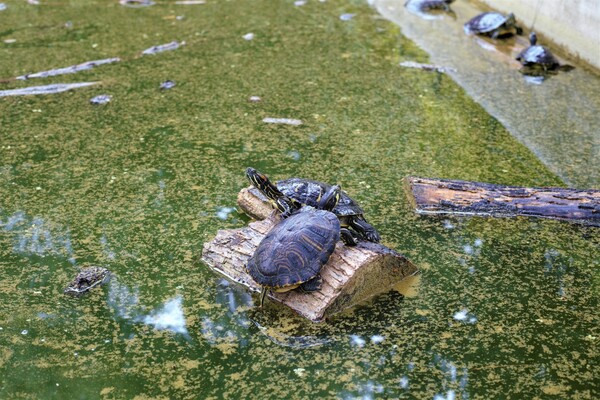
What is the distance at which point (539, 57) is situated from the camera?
5965 millimetres

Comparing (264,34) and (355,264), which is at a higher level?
(355,264)

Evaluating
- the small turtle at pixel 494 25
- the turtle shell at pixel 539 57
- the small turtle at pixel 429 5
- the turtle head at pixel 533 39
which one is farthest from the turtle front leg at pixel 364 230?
the small turtle at pixel 429 5

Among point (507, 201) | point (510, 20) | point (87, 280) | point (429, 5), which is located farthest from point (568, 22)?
point (87, 280)

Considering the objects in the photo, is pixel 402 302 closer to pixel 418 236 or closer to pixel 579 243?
pixel 418 236

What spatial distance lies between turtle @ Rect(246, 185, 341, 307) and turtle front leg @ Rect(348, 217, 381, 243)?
19cm

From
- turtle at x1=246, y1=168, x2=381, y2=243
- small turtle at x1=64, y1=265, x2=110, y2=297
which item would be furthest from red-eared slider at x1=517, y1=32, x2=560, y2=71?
small turtle at x1=64, y1=265, x2=110, y2=297

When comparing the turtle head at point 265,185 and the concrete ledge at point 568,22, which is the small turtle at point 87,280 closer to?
the turtle head at point 265,185

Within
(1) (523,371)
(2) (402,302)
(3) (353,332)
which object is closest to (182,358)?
(3) (353,332)

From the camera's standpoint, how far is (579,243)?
3.50 meters

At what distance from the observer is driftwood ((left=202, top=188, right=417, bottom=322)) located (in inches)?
116

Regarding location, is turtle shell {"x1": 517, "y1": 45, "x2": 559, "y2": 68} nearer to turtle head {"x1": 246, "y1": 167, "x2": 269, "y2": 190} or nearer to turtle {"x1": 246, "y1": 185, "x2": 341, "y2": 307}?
turtle head {"x1": 246, "y1": 167, "x2": 269, "y2": 190}

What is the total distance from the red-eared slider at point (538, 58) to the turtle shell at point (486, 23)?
78 cm

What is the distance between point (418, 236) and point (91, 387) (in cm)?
169

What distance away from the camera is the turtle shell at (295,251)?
9.55 feet
